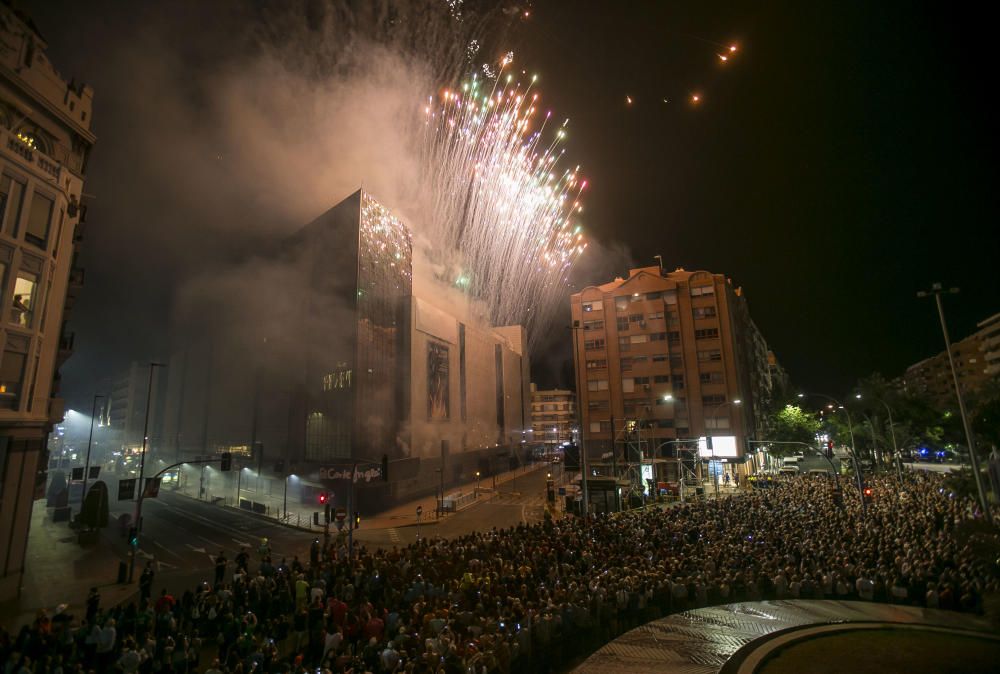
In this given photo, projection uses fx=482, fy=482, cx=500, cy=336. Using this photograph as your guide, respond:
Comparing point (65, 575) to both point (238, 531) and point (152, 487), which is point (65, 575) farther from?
point (238, 531)

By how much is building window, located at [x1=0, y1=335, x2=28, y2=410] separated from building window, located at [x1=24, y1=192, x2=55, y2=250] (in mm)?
3914

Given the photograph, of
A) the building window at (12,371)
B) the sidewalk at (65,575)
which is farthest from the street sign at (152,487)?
the building window at (12,371)

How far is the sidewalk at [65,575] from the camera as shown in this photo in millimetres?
16562

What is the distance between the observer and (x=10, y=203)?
1783 cm

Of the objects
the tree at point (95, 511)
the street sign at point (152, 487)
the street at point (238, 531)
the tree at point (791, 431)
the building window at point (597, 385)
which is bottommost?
the street at point (238, 531)

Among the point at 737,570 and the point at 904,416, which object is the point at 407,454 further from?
the point at 904,416

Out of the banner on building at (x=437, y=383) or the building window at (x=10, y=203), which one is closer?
the building window at (x=10, y=203)

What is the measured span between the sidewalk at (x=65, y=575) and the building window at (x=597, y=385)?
47.4 metres

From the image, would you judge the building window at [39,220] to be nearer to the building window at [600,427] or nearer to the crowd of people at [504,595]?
the crowd of people at [504,595]

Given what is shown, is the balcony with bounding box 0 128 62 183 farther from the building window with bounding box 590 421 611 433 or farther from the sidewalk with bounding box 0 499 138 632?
the building window with bounding box 590 421 611 433

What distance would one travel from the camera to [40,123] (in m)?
20.3

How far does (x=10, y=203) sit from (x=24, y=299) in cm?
356

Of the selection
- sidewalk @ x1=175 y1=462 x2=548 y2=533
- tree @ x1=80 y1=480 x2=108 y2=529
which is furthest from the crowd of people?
sidewalk @ x1=175 y1=462 x2=548 y2=533

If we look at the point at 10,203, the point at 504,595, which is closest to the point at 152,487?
the point at 10,203
